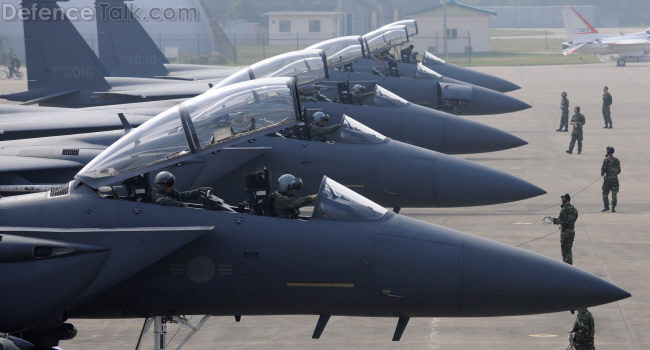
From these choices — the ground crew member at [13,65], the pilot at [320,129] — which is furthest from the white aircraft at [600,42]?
the pilot at [320,129]

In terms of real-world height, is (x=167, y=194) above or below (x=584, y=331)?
above

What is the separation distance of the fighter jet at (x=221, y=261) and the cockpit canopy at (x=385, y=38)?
53.4 feet

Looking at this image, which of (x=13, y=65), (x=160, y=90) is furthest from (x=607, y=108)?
(x=13, y=65)

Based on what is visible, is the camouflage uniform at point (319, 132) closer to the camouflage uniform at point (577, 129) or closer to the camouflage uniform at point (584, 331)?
the camouflage uniform at point (584, 331)

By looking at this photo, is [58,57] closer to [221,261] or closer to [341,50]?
[341,50]

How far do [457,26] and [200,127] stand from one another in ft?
269

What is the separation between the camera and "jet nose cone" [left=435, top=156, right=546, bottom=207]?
571 inches

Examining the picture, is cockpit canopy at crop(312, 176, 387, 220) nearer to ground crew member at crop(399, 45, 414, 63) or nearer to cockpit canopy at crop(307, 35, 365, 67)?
cockpit canopy at crop(307, 35, 365, 67)

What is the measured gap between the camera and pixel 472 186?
14586 mm

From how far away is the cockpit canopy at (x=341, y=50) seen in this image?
22578mm

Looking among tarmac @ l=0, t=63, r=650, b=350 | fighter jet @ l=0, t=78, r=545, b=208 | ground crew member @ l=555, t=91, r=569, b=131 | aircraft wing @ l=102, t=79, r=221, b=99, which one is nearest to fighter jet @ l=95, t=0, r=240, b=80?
aircraft wing @ l=102, t=79, r=221, b=99

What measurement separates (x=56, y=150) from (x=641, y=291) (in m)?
10.5

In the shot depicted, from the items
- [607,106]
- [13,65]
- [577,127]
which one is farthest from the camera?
[13,65]

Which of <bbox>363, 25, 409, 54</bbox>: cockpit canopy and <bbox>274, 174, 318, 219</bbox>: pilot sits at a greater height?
<bbox>363, 25, 409, 54</bbox>: cockpit canopy
